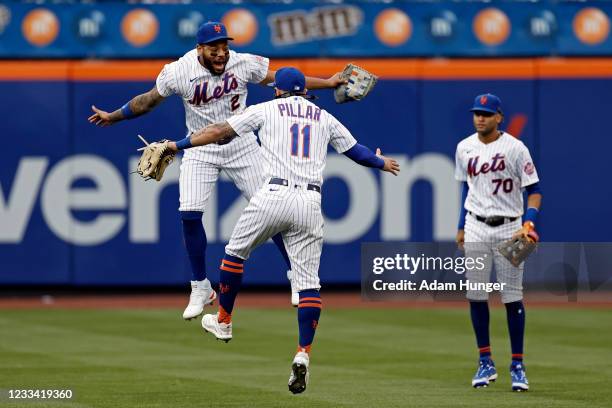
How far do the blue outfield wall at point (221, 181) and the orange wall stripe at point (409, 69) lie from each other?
4.4 inches

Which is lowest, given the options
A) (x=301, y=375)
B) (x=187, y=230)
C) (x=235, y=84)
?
(x=301, y=375)

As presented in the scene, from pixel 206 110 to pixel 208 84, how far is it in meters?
0.23

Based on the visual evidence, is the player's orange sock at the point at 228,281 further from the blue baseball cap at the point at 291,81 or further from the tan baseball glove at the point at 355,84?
the tan baseball glove at the point at 355,84

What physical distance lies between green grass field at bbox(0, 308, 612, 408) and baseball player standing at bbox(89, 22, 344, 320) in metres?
0.95

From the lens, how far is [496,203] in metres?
11.2

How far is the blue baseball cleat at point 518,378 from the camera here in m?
11.0

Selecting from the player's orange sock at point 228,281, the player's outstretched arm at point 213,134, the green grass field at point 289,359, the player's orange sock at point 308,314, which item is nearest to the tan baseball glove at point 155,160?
the player's outstretched arm at point 213,134

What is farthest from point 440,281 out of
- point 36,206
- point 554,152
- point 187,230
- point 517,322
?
Answer: point 36,206

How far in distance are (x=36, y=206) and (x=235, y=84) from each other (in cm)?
871

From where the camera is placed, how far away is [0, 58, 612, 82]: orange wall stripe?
1869cm

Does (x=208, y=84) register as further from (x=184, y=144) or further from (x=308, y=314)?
(x=308, y=314)

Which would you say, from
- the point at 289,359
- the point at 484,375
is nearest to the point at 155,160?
the point at 484,375

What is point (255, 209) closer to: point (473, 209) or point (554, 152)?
point (473, 209)

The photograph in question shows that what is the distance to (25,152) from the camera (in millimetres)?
18750
